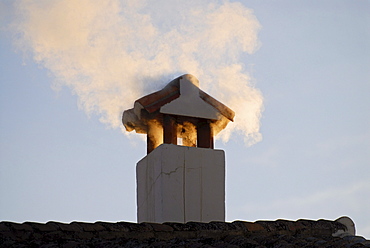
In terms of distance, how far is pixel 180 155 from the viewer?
977 cm

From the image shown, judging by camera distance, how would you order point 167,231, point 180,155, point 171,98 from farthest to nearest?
point 171,98 < point 180,155 < point 167,231

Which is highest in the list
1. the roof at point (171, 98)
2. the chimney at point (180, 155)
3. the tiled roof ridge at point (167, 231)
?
the roof at point (171, 98)

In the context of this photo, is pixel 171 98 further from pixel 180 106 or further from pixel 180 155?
pixel 180 155

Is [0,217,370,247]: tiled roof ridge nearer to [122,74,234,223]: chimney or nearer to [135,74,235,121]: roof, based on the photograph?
[122,74,234,223]: chimney

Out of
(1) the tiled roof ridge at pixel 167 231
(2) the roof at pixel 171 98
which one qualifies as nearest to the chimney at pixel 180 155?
(2) the roof at pixel 171 98

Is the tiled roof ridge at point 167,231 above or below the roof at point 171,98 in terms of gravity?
below

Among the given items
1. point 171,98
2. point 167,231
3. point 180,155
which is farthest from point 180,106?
point 167,231

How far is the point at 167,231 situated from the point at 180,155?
2.61 m

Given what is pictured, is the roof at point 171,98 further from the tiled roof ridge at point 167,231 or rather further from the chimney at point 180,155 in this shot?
the tiled roof ridge at point 167,231

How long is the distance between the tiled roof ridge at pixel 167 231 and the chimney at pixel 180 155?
1.88 metres

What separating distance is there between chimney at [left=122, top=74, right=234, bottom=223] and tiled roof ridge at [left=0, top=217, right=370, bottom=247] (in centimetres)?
188

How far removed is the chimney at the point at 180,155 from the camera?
378 inches

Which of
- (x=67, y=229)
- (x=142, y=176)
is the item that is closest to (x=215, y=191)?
(x=142, y=176)

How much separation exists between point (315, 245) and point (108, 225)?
1.81 metres
